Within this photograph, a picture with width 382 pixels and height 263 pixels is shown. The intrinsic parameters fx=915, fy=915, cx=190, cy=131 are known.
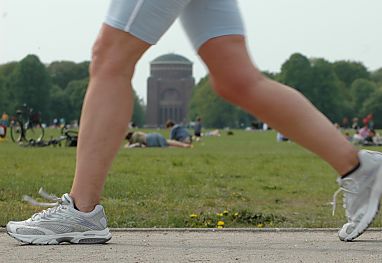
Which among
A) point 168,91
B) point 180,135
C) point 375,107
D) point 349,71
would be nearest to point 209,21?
point 180,135

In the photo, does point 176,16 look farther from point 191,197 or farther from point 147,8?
point 191,197

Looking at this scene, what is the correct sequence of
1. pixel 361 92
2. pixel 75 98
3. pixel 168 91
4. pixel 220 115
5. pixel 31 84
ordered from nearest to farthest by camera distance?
pixel 31 84
pixel 361 92
pixel 75 98
pixel 220 115
pixel 168 91

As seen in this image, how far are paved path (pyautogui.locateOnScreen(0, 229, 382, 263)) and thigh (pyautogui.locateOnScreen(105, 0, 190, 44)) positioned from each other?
0.96 metres

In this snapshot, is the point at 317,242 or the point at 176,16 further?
the point at 317,242

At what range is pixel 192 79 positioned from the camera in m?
174

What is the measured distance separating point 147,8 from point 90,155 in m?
0.73

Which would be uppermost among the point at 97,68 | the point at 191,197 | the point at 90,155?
the point at 97,68

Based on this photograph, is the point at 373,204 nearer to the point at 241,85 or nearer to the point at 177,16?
the point at 241,85

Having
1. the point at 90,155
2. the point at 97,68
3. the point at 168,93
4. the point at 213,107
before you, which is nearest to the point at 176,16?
the point at 97,68

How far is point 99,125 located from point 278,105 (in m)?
0.83

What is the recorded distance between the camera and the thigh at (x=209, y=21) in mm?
4133

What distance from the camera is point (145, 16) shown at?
399 cm

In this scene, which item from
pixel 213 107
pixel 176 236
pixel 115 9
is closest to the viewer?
pixel 115 9

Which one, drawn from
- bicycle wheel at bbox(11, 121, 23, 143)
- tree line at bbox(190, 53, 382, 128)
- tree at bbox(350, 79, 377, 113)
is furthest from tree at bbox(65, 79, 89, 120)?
bicycle wheel at bbox(11, 121, 23, 143)
